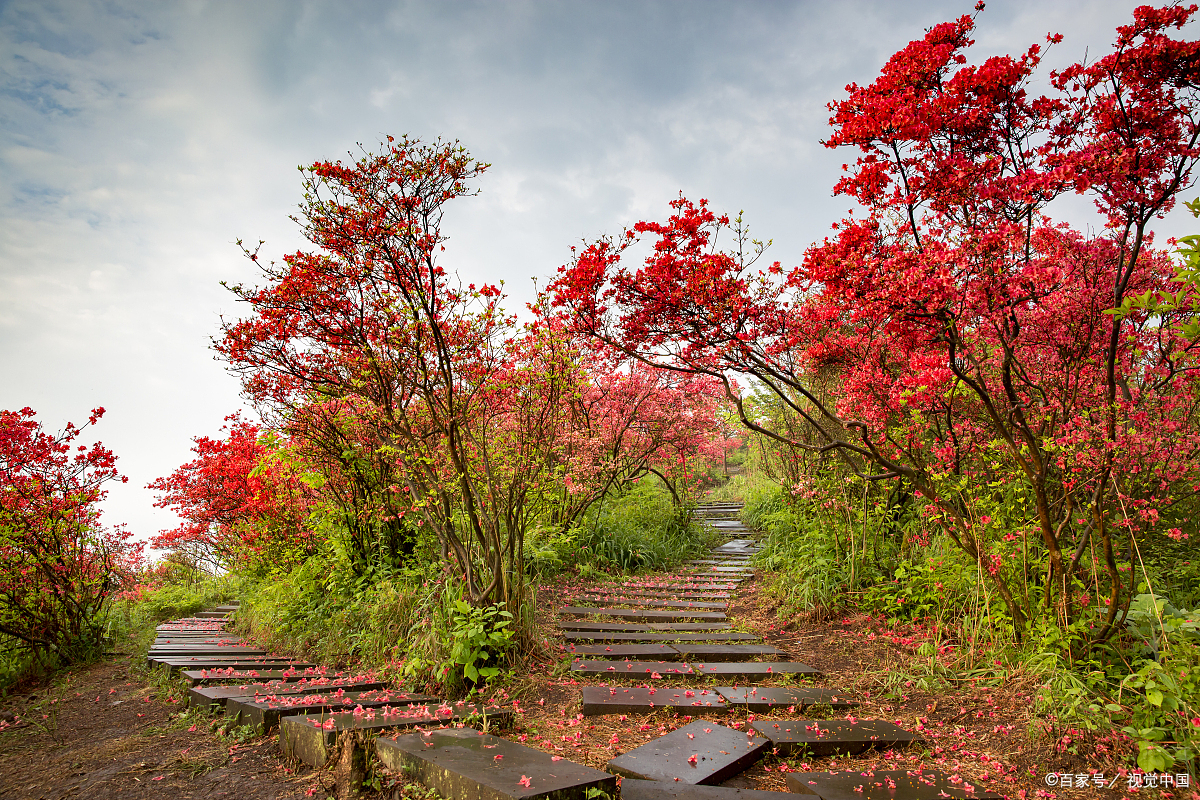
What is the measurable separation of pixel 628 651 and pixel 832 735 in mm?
1810

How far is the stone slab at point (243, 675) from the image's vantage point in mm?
4176

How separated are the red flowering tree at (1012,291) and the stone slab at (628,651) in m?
2.18

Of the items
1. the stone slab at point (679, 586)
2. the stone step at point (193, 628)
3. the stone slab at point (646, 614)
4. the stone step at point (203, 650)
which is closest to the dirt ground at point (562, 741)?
the stone step at point (203, 650)

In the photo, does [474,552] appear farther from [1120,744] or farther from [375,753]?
[1120,744]

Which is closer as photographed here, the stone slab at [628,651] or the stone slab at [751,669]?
the stone slab at [751,669]

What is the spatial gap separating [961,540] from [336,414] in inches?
214

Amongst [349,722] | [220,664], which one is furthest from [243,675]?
[349,722]

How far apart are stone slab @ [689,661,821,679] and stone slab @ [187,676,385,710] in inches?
88.2

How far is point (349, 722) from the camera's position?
2873 mm

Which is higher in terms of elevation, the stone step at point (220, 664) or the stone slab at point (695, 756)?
the stone step at point (220, 664)

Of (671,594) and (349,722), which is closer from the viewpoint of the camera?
(349,722)

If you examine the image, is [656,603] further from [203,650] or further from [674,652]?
[203,650]

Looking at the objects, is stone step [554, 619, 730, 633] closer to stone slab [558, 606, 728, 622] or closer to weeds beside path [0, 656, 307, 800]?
stone slab [558, 606, 728, 622]

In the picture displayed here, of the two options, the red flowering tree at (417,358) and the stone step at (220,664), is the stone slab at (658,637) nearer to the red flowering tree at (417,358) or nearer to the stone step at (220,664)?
the red flowering tree at (417,358)
